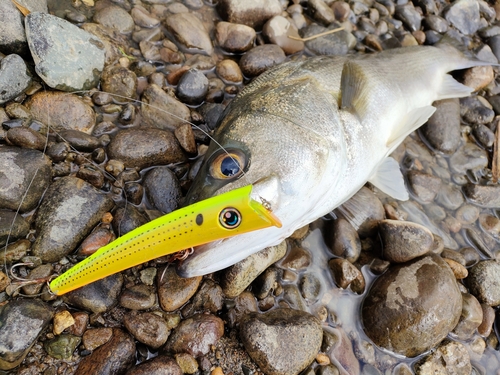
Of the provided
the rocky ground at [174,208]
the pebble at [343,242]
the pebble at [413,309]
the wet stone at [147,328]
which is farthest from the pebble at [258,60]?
the wet stone at [147,328]

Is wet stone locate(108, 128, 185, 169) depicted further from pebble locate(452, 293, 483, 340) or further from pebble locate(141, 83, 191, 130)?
pebble locate(452, 293, 483, 340)

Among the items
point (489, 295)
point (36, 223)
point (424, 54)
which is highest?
point (424, 54)

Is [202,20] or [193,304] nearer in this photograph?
[193,304]

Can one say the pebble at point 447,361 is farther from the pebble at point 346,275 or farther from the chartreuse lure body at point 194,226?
the chartreuse lure body at point 194,226

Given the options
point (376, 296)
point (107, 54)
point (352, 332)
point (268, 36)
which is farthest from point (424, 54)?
point (107, 54)

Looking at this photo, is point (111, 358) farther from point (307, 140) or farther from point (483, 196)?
point (483, 196)

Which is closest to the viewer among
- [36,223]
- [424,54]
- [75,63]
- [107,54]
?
[36,223]

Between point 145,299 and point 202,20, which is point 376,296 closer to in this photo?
point 145,299
